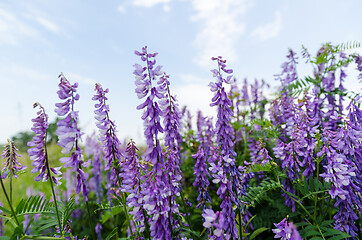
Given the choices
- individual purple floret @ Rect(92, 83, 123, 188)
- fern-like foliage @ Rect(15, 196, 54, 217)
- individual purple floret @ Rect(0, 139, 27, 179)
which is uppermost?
individual purple floret @ Rect(92, 83, 123, 188)

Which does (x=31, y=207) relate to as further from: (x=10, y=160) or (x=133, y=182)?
(x=133, y=182)

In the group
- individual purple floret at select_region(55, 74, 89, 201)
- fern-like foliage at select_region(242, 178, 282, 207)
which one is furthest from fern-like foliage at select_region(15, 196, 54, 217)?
fern-like foliage at select_region(242, 178, 282, 207)

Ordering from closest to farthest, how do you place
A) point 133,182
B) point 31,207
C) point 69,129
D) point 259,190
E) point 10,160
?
point 69,129 → point 10,160 → point 31,207 → point 133,182 → point 259,190

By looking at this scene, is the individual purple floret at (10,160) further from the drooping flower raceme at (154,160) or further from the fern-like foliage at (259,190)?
the fern-like foliage at (259,190)

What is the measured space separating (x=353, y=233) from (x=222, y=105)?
1633 mm

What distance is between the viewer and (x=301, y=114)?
2.59 meters

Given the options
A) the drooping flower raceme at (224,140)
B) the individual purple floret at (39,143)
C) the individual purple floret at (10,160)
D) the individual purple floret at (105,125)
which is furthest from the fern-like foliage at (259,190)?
the individual purple floret at (10,160)

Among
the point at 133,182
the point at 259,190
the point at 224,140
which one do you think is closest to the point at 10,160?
the point at 133,182

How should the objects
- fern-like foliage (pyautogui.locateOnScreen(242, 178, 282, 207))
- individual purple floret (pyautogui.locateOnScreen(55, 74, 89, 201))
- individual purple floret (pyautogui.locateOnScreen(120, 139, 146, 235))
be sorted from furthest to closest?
1. fern-like foliage (pyautogui.locateOnScreen(242, 178, 282, 207))
2. individual purple floret (pyautogui.locateOnScreen(120, 139, 146, 235))
3. individual purple floret (pyautogui.locateOnScreen(55, 74, 89, 201))

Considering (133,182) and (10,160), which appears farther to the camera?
(133,182)

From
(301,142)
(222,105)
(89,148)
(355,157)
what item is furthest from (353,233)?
(89,148)

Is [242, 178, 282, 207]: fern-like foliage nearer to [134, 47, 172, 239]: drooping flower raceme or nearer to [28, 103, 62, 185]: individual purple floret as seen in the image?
[134, 47, 172, 239]: drooping flower raceme

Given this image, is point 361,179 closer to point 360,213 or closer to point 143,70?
point 360,213

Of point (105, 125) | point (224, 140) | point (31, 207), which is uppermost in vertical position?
point (105, 125)
